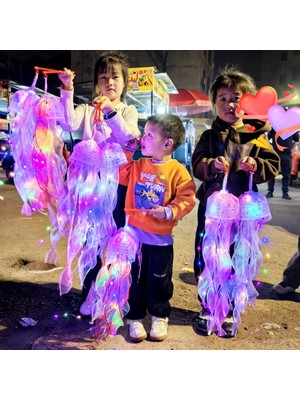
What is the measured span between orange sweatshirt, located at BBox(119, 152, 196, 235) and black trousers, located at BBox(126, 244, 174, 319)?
134mm

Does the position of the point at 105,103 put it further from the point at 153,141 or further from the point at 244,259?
the point at 244,259

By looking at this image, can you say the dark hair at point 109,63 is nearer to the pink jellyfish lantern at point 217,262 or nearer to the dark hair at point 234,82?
the dark hair at point 234,82

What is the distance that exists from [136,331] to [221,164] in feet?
3.47

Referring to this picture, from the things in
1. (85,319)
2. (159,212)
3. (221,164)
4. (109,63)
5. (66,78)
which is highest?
(109,63)

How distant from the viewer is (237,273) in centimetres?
203

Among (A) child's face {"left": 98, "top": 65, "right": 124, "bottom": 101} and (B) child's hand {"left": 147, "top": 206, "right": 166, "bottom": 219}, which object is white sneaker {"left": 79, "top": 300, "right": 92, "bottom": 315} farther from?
(A) child's face {"left": 98, "top": 65, "right": 124, "bottom": 101}

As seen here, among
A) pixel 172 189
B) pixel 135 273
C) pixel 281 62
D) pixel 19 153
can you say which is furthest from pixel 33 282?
pixel 281 62

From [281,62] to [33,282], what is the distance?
8.45 feet

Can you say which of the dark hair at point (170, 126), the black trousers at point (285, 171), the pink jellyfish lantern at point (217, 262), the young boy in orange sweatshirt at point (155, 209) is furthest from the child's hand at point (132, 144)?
the black trousers at point (285, 171)

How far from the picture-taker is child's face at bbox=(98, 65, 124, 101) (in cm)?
193

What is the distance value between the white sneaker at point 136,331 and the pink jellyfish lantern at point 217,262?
395 mm

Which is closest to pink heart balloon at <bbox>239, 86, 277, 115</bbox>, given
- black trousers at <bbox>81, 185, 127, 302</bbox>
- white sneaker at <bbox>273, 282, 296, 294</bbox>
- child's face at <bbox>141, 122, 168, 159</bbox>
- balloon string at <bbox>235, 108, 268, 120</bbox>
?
balloon string at <bbox>235, 108, 268, 120</bbox>

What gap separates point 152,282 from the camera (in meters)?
1.98

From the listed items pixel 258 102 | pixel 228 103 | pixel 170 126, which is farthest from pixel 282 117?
pixel 170 126
